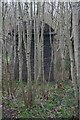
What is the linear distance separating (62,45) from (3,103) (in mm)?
2523

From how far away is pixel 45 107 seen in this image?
18.9 feet

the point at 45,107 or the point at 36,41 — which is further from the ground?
the point at 36,41

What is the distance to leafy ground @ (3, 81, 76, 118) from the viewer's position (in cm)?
534

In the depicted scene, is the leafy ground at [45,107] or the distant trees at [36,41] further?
the leafy ground at [45,107]

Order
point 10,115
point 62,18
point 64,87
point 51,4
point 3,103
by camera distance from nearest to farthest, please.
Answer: point 10,115
point 3,103
point 62,18
point 64,87
point 51,4

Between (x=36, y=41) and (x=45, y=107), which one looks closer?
(x=45, y=107)

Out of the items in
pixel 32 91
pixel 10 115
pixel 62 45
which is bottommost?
pixel 10 115

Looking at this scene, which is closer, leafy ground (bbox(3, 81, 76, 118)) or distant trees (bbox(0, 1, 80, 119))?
distant trees (bbox(0, 1, 80, 119))

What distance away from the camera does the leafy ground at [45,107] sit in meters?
5.34

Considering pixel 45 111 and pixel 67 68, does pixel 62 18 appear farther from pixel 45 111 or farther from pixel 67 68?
pixel 45 111

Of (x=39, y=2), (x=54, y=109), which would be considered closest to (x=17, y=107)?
(x=54, y=109)

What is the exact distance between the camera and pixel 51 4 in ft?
27.6

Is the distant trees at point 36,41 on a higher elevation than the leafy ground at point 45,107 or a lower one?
higher

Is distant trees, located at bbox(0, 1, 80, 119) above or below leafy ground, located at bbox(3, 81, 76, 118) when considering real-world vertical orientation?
above
